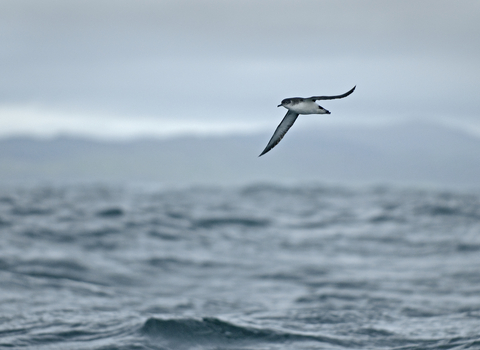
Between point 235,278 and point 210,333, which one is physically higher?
point 210,333

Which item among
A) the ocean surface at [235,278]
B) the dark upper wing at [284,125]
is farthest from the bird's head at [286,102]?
the ocean surface at [235,278]

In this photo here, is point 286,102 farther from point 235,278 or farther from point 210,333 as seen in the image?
point 235,278

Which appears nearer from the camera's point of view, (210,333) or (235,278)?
(210,333)

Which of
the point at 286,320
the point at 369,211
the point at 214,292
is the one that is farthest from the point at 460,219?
the point at 286,320

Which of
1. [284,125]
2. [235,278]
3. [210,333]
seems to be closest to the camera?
[284,125]

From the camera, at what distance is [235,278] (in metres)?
50.9

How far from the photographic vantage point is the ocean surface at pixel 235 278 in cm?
2855

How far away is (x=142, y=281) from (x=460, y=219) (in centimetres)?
4509

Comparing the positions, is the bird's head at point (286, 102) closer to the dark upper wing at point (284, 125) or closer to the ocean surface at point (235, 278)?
the dark upper wing at point (284, 125)

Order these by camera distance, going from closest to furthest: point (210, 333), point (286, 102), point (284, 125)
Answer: point (286, 102) < point (284, 125) < point (210, 333)

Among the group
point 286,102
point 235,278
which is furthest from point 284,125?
point 235,278

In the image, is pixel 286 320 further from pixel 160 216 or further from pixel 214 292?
pixel 160 216

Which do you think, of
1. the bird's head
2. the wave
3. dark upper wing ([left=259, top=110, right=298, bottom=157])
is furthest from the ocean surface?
the bird's head

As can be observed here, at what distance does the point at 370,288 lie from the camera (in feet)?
149
